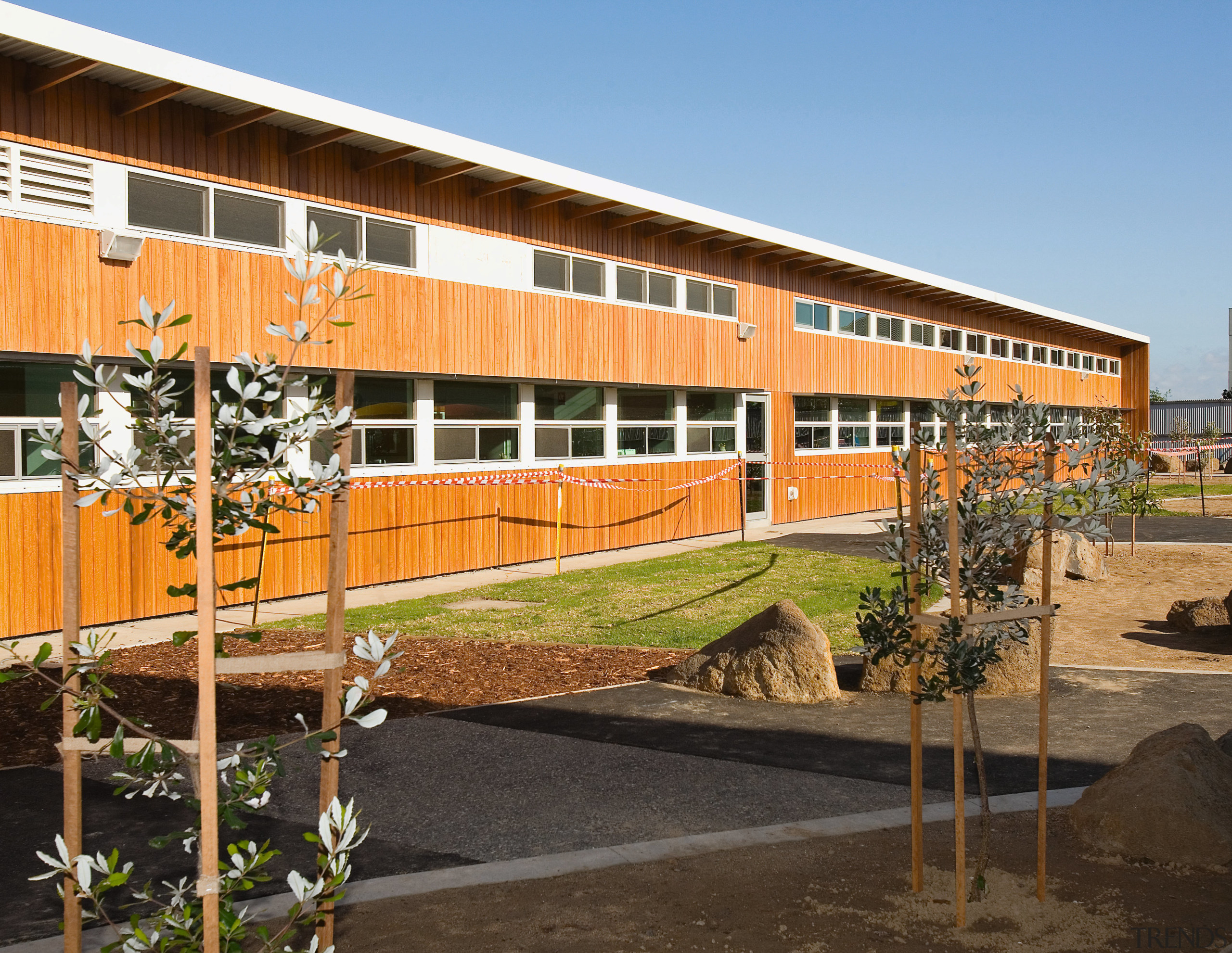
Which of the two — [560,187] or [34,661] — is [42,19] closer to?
[560,187]

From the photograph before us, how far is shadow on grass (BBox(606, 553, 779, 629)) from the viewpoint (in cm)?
1167

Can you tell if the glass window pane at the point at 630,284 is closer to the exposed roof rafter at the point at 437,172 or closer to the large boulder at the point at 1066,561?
the exposed roof rafter at the point at 437,172

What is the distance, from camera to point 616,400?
19.1 meters

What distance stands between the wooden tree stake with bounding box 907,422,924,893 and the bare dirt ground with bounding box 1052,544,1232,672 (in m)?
5.84

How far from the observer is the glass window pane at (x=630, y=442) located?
1920 cm

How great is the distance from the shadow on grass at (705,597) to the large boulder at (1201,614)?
198 inches

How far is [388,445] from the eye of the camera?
14828 mm

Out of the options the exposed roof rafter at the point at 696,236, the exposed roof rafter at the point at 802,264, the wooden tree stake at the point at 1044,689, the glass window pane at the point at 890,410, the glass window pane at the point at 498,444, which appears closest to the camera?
the wooden tree stake at the point at 1044,689

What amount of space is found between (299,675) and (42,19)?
21.2 feet

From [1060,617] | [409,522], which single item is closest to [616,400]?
[409,522]

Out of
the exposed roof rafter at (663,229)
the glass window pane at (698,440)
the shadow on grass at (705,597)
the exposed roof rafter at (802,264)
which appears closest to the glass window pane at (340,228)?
Answer: the shadow on grass at (705,597)

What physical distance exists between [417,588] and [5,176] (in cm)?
666

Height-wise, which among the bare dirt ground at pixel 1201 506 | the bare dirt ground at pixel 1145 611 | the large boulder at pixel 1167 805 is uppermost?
the large boulder at pixel 1167 805

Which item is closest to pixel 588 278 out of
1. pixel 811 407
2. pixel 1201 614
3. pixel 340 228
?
pixel 340 228
